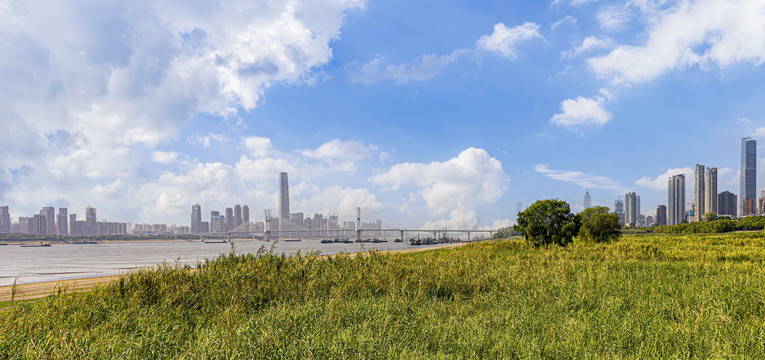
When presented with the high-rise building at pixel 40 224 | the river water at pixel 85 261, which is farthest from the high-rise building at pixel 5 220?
the river water at pixel 85 261

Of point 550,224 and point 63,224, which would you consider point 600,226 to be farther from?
point 63,224

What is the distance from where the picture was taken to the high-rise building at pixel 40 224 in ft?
617

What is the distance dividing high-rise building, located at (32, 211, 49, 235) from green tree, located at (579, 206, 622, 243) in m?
245

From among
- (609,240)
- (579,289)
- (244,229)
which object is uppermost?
(579,289)

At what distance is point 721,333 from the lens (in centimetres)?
641

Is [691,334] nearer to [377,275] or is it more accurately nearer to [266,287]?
[377,275]

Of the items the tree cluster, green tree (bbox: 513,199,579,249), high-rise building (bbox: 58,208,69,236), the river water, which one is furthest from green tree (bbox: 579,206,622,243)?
high-rise building (bbox: 58,208,69,236)

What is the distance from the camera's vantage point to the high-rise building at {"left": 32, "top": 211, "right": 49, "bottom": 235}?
18800 centimetres

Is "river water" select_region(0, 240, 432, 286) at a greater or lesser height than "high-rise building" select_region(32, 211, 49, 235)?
greater

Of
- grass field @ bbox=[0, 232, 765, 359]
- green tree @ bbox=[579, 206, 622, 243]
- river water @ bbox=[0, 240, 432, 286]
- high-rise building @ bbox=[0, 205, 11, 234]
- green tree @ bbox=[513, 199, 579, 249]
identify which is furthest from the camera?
high-rise building @ bbox=[0, 205, 11, 234]

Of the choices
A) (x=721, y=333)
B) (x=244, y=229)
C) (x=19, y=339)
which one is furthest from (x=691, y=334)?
(x=244, y=229)

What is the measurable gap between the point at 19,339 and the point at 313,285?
5.83 meters

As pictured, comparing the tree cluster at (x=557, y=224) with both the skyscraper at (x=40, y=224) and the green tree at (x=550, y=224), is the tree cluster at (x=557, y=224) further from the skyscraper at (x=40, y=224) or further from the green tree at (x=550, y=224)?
the skyscraper at (x=40, y=224)

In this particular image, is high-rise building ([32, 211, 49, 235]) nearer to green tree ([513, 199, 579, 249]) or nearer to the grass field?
green tree ([513, 199, 579, 249])
